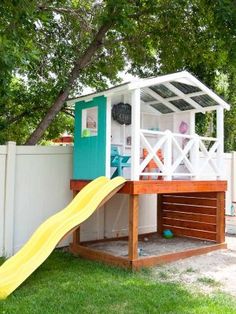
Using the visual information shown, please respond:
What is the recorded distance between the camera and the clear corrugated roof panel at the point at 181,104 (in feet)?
28.3

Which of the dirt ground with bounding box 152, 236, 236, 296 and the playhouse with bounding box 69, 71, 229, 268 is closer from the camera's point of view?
the dirt ground with bounding box 152, 236, 236, 296

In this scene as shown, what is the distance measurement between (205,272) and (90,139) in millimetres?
3045

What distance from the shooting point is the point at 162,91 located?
27.2ft

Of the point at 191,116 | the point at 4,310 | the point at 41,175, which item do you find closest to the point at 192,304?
the point at 4,310

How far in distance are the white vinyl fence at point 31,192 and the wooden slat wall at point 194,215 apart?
149cm

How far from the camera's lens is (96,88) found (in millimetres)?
11469

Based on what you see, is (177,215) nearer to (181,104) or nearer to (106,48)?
(181,104)

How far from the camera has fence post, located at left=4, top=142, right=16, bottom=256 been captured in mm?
6918

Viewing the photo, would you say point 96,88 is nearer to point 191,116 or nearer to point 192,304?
point 191,116

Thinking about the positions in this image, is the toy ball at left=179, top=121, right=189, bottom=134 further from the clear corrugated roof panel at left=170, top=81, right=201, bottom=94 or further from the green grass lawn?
the green grass lawn

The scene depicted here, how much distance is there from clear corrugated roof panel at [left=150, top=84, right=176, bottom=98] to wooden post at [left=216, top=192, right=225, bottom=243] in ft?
7.37

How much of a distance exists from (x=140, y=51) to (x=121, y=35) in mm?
787

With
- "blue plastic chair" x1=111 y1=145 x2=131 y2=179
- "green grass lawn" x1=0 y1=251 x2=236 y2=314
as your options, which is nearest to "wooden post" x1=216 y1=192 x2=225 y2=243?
"blue plastic chair" x1=111 y1=145 x2=131 y2=179

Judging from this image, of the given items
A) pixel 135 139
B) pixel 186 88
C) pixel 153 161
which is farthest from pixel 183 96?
pixel 135 139
